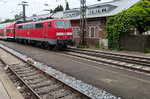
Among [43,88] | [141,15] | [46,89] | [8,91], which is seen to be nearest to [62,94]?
[46,89]

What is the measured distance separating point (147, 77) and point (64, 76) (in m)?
4.18

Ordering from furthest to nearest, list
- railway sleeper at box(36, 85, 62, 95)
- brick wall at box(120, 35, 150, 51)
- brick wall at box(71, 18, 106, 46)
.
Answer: brick wall at box(71, 18, 106, 46) → brick wall at box(120, 35, 150, 51) → railway sleeper at box(36, 85, 62, 95)

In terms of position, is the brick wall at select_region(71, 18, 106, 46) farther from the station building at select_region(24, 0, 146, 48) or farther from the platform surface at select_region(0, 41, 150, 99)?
the platform surface at select_region(0, 41, 150, 99)

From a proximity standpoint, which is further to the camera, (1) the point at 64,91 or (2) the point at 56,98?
(1) the point at 64,91

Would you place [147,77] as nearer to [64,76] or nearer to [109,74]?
[109,74]

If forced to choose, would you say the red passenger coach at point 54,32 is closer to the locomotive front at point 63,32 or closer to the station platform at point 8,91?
the locomotive front at point 63,32

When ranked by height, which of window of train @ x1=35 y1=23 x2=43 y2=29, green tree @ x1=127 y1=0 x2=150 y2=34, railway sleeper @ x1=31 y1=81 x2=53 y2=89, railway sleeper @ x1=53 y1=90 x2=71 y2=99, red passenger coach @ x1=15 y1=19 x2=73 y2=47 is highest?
green tree @ x1=127 y1=0 x2=150 y2=34

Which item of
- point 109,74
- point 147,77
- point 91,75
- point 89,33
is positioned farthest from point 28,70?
point 89,33

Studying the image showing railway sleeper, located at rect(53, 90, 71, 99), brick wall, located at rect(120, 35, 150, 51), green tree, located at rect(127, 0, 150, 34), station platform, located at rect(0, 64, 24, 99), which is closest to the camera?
station platform, located at rect(0, 64, 24, 99)

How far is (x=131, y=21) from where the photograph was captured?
1614 cm

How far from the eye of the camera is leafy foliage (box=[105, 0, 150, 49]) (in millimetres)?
15734

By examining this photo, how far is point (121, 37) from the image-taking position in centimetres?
1697

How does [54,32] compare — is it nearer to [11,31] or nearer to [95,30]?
[95,30]

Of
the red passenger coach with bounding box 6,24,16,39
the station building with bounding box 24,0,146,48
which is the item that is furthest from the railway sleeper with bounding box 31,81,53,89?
the red passenger coach with bounding box 6,24,16,39
